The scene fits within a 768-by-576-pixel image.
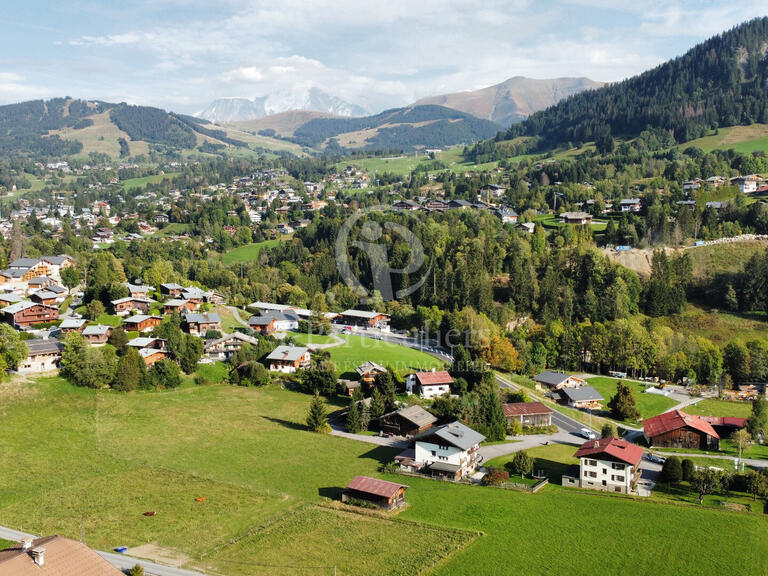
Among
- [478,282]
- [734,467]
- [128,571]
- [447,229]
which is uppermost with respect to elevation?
[447,229]

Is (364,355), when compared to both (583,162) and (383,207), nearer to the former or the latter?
(383,207)

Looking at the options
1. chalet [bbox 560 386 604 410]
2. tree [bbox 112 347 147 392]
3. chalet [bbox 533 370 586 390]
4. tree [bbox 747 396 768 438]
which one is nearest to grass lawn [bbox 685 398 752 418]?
tree [bbox 747 396 768 438]

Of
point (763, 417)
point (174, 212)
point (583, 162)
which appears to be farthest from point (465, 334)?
point (174, 212)

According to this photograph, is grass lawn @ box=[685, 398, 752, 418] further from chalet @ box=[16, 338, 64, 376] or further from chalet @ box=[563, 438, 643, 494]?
chalet @ box=[16, 338, 64, 376]

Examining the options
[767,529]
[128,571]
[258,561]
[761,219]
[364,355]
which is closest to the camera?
[128,571]

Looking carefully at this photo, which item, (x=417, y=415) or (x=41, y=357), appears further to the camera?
(x=41, y=357)

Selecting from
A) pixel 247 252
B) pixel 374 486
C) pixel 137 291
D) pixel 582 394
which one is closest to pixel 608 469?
pixel 374 486

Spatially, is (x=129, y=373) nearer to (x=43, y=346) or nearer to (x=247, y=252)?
(x=43, y=346)
